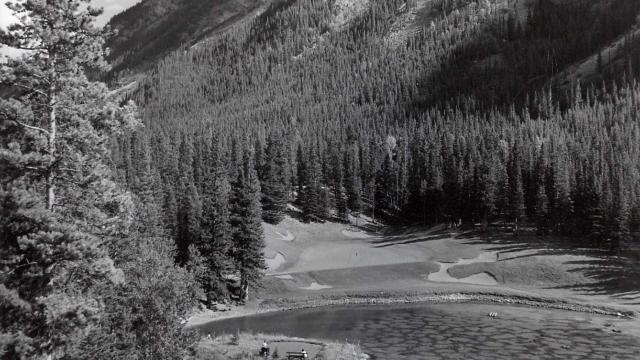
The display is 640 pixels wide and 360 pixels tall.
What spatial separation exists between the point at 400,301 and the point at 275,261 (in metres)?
31.0

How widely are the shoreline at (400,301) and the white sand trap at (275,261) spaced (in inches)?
617

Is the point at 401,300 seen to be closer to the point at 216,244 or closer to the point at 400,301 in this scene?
the point at 400,301

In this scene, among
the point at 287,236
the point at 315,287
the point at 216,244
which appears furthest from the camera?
the point at 287,236

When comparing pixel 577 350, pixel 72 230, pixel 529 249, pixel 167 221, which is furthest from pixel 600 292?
pixel 72 230

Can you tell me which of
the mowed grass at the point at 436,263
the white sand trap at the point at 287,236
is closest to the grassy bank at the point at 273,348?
the mowed grass at the point at 436,263

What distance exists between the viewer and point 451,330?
75.9m

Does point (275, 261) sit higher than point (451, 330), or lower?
higher

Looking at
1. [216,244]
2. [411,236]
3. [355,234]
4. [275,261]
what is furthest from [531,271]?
[216,244]

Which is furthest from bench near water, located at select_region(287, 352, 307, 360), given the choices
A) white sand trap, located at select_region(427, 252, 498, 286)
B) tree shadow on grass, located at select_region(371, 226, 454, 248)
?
tree shadow on grass, located at select_region(371, 226, 454, 248)

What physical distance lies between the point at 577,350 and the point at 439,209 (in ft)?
320

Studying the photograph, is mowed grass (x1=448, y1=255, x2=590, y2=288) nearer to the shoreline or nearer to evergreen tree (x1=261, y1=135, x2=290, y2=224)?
the shoreline

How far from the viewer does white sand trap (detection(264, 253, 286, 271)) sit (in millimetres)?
117500

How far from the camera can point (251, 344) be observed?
6216 cm

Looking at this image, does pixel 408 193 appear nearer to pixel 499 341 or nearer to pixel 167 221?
pixel 167 221
